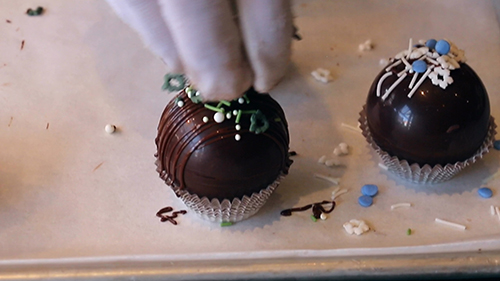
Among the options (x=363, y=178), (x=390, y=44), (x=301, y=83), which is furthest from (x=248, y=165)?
(x=390, y=44)

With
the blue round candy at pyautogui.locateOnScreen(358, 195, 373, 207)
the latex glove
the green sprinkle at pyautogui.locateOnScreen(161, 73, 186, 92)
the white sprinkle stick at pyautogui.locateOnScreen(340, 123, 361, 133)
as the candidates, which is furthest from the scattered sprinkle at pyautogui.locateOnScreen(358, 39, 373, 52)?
the latex glove

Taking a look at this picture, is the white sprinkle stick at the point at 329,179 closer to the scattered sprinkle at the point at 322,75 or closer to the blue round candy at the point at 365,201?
the blue round candy at the point at 365,201

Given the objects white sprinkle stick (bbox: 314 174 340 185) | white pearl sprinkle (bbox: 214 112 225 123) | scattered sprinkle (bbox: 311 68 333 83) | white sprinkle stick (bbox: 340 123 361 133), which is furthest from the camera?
scattered sprinkle (bbox: 311 68 333 83)

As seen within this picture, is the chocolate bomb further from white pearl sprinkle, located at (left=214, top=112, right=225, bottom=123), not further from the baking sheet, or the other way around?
white pearl sprinkle, located at (left=214, top=112, right=225, bottom=123)

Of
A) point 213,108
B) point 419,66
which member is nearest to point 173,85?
point 213,108

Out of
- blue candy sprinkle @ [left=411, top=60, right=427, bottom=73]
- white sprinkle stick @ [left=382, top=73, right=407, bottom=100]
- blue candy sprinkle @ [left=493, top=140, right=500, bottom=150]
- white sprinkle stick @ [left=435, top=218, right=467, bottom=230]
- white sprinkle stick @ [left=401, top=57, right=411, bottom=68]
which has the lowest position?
blue candy sprinkle @ [left=493, top=140, right=500, bottom=150]

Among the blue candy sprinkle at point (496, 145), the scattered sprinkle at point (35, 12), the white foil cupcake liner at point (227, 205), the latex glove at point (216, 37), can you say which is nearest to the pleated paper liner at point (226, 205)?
the white foil cupcake liner at point (227, 205)
